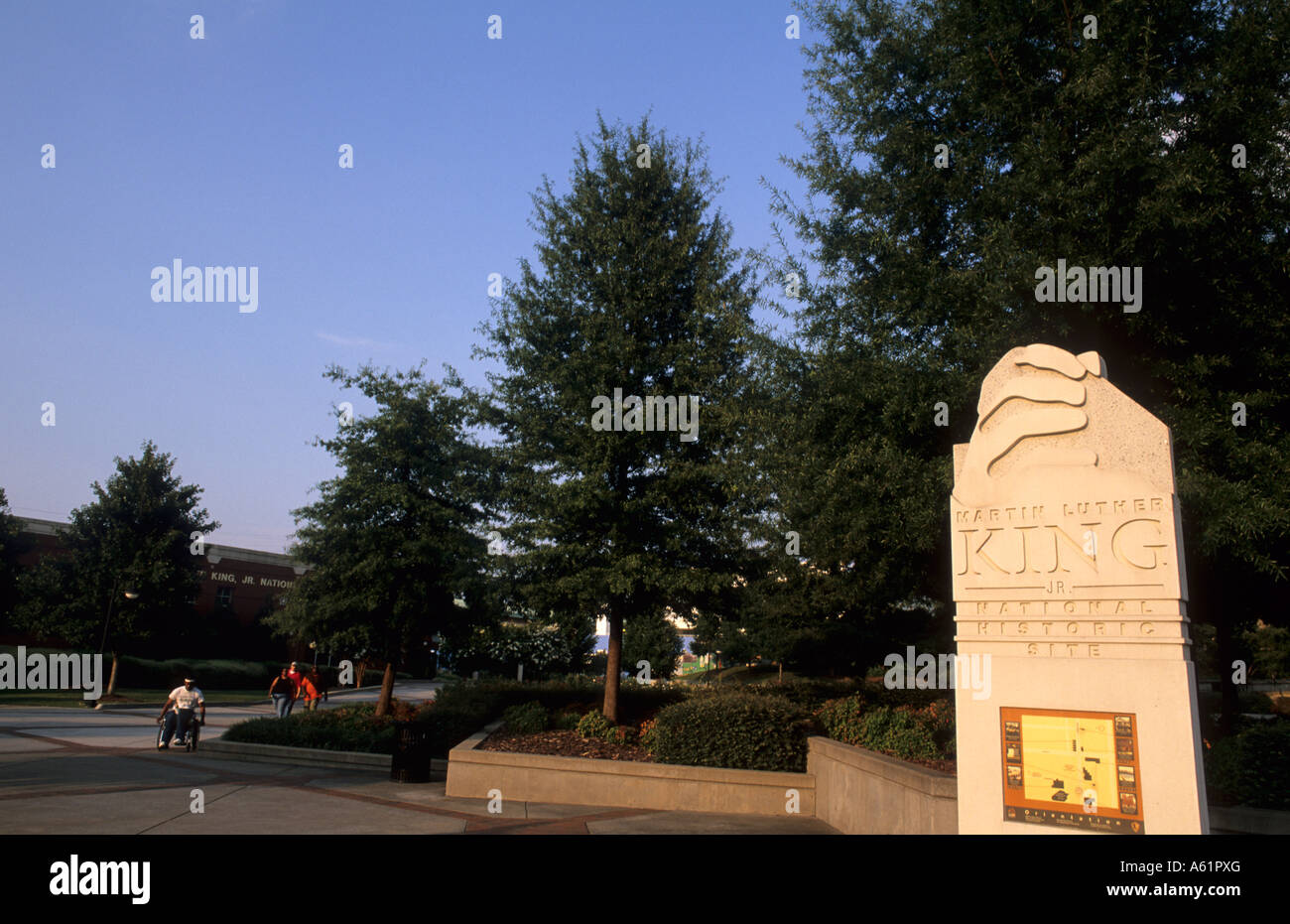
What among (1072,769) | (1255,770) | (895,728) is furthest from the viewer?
(895,728)

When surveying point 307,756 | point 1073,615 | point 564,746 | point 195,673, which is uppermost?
point 1073,615

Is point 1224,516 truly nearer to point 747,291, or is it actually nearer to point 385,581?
point 747,291

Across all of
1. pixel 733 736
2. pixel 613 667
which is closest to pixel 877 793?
pixel 733 736

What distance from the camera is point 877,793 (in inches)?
352

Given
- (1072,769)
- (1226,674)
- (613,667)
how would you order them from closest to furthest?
(1072,769) < (1226,674) < (613,667)

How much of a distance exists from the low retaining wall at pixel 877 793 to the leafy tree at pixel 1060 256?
264 cm

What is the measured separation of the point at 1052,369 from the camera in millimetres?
5984

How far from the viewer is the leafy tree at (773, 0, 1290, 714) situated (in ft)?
30.2

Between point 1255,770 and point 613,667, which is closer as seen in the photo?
point 1255,770

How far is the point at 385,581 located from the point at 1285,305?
16.6 metres

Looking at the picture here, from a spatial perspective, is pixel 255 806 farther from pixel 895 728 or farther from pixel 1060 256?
pixel 1060 256

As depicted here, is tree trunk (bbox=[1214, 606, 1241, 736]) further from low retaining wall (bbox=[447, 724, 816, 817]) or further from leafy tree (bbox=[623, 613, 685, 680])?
leafy tree (bbox=[623, 613, 685, 680])

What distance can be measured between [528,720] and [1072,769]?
10767mm

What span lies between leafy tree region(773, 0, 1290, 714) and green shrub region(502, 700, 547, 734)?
6.02 meters
